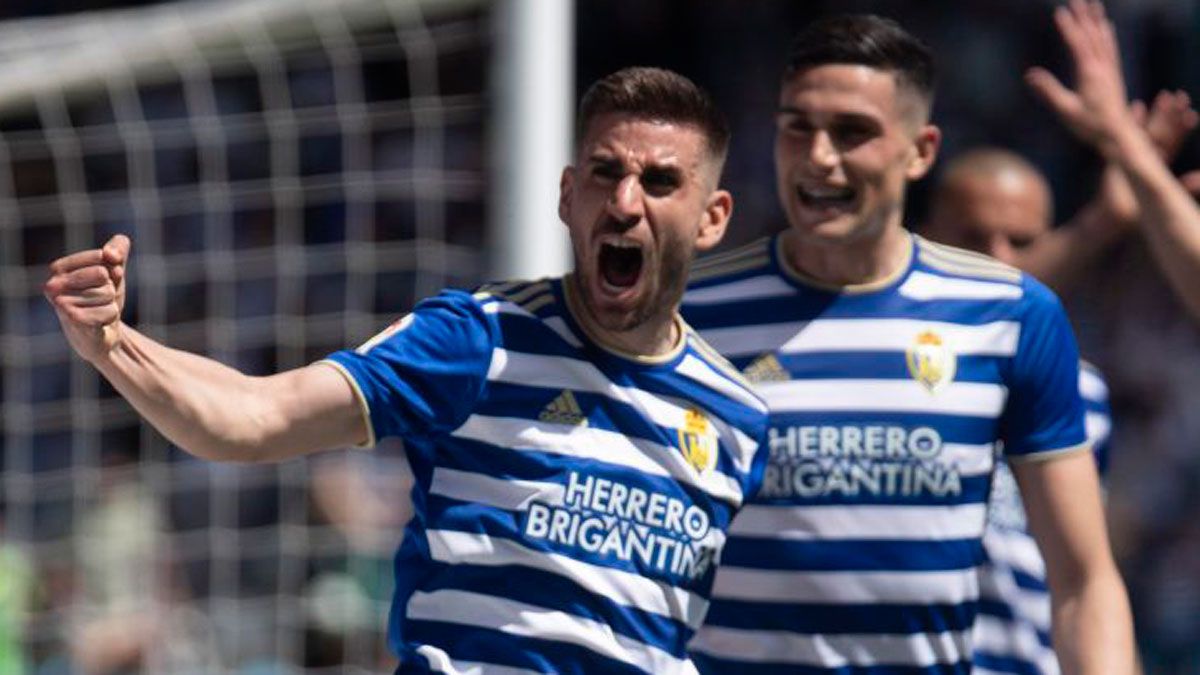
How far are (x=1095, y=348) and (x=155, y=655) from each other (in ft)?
12.4

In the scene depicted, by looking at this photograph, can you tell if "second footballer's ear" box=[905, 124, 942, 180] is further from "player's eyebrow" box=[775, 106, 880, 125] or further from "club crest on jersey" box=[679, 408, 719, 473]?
"club crest on jersey" box=[679, 408, 719, 473]

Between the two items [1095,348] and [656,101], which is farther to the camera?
[1095,348]

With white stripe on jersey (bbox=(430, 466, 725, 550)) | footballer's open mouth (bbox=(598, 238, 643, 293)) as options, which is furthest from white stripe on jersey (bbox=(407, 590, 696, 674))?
footballer's open mouth (bbox=(598, 238, 643, 293))

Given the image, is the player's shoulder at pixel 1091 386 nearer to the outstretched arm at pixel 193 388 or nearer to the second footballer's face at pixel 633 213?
the second footballer's face at pixel 633 213

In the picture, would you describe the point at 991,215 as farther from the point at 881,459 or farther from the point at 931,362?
the point at 881,459

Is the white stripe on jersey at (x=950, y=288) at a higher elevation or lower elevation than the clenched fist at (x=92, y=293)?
lower

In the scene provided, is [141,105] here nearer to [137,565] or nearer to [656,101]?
[137,565]

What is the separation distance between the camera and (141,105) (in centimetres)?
771

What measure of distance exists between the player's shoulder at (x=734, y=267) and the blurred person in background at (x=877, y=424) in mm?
39

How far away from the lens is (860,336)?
4309 millimetres

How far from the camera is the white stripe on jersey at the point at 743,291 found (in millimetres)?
4352

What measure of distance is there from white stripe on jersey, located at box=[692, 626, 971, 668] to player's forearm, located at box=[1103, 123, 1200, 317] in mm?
973

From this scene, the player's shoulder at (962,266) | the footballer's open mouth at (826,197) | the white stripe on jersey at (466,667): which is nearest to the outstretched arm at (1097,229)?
the player's shoulder at (962,266)

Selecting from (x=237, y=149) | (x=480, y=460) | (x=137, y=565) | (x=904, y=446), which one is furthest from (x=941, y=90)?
(x=480, y=460)
